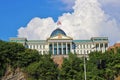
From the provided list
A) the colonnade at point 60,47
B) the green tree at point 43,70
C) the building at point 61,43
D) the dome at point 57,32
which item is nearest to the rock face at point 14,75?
the green tree at point 43,70

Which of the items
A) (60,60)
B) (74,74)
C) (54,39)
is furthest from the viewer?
(54,39)

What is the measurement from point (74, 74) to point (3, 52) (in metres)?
16.2

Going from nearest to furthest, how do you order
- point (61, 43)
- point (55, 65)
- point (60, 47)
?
1. point (55, 65)
2. point (61, 43)
3. point (60, 47)

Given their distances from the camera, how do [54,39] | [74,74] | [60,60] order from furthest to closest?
[54,39], [60,60], [74,74]

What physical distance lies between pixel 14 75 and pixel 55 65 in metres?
9.20

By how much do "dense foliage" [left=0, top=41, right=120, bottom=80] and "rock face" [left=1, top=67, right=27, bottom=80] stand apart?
889 mm

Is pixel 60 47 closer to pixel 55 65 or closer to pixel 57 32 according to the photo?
pixel 57 32

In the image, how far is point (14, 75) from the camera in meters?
86.8

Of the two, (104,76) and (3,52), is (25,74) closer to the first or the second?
(3,52)

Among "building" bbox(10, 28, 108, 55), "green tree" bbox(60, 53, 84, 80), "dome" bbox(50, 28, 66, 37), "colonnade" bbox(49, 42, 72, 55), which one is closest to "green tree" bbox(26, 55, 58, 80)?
"green tree" bbox(60, 53, 84, 80)

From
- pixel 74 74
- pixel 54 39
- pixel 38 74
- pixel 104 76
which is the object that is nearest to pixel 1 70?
pixel 38 74

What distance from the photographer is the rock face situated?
86.1 meters

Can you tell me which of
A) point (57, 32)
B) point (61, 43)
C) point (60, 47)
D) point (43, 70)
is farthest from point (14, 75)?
point (57, 32)

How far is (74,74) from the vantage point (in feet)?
268
